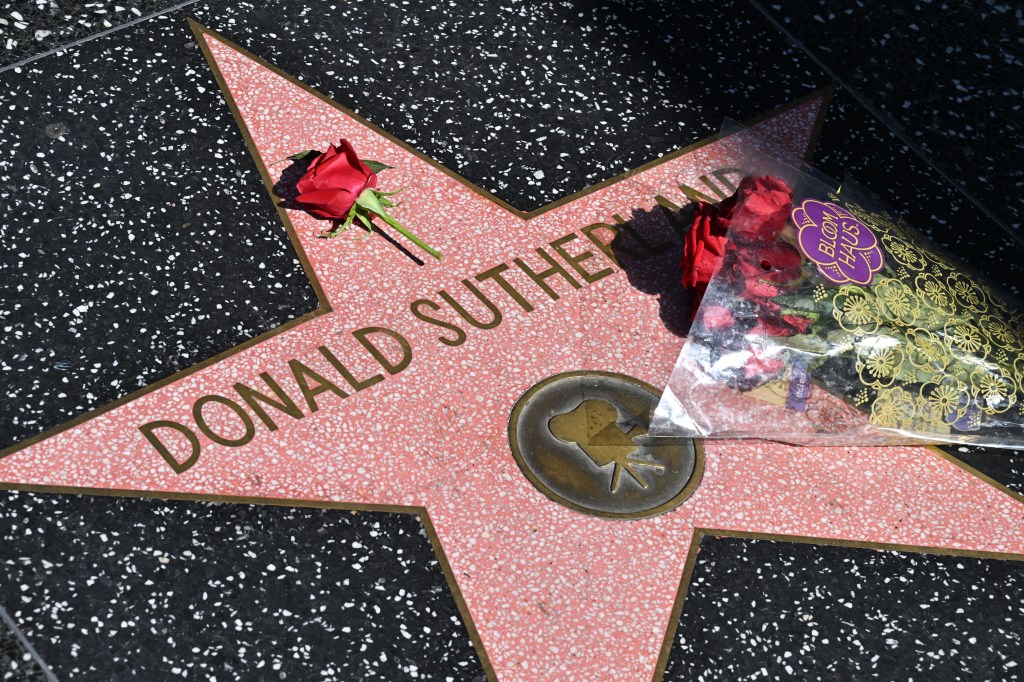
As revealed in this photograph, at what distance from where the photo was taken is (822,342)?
228 cm

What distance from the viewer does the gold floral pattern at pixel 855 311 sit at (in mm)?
2289

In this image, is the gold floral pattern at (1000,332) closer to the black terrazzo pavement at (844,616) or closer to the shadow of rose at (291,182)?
the black terrazzo pavement at (844,616)

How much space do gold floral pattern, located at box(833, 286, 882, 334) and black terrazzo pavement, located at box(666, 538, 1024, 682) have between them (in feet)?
1.38

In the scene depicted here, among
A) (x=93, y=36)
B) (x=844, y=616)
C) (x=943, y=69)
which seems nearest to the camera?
(x=844, y=616)

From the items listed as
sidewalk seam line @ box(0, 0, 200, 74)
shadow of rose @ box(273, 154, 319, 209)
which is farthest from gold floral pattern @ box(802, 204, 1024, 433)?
sidewalk seam line @ box(0, 0, 200, 74)

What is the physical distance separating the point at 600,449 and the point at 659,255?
0.56m

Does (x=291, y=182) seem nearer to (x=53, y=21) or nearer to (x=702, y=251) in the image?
(x=53, y=21)

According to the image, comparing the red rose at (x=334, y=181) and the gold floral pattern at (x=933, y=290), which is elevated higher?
the red rose at (x=334, y=181)

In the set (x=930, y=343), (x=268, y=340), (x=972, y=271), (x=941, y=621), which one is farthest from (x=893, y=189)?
(x=268, y=340)

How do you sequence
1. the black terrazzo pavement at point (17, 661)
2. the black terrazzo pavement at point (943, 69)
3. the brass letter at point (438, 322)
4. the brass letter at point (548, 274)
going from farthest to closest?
the black terrazzo pavement at point (943, 69) → the brass letter at point (548, 274) → the brass letter at point (438, 322) → the black terrazzo pavement at point (17, 661)

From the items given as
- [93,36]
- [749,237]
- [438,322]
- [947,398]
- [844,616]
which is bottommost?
[844,616]

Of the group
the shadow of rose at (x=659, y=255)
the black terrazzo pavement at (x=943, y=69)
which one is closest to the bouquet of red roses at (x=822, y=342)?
the shadow of rose at (x=659, y=255)

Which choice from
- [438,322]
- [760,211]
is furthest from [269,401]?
[760,211]

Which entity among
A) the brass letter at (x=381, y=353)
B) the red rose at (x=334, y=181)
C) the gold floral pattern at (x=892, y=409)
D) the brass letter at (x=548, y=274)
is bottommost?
the gold floral pattern at (x=892, y=409)
